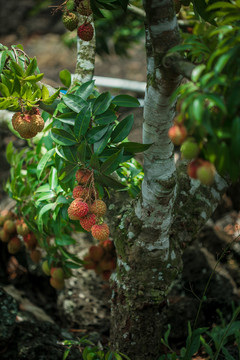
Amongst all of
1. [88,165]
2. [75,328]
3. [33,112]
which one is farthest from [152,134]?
[75,328]

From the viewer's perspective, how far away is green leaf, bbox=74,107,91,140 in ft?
4.01

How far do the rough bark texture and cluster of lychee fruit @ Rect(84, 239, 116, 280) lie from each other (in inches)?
8.7

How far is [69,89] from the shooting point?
145cm

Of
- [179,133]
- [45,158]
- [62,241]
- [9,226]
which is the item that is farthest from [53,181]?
[179,133]

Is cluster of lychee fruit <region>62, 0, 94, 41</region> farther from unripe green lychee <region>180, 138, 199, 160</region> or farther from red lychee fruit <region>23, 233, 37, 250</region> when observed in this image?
red lychee fruit <region>23, 233, 37, 250</region>

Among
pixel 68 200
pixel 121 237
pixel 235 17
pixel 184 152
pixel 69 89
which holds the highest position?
pixel 235 17

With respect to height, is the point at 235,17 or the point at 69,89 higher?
the point at 235,17

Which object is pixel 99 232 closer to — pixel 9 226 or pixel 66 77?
pixel 66 77

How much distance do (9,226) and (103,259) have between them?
431 mm

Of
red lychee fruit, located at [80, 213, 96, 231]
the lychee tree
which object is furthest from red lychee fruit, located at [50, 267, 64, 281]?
red lychee fruit, located at [80, 213, 96, 231]

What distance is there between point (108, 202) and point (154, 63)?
0.60 meters

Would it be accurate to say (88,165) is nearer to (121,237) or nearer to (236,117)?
Result: (121,237)

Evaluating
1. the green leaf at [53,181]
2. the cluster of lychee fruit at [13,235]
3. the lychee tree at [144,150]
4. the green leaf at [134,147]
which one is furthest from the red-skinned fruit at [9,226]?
the green leaf at [134,147]

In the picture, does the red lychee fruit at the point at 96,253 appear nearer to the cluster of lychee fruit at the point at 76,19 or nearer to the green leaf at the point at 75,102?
the green leaf at the point at 75,102
